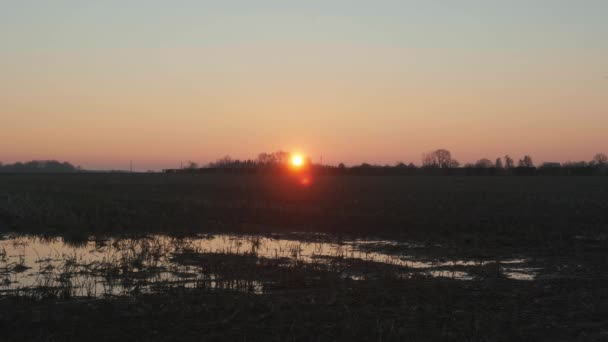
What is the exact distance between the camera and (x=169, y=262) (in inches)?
606

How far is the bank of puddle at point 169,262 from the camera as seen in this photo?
12.2 meters

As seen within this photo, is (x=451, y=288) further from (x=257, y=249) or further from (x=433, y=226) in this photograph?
(x=433, y=226)

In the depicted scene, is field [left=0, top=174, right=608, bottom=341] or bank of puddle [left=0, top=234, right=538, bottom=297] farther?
bank of puddle [left=0, top=234, right=538, bottom=297]

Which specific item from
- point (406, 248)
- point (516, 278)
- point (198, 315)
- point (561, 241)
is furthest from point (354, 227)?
point (198, 315)

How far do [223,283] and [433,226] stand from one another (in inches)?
575

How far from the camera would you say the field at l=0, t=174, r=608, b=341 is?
29.4 feet

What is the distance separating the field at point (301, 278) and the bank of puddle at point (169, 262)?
6 cm

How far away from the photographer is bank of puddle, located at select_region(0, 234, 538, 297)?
1222 centimetres

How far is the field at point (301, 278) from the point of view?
29.4ft

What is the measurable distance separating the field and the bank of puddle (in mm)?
56

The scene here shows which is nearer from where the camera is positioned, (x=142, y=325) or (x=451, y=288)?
(x=142, y=325)

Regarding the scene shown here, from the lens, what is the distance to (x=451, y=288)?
11844mm

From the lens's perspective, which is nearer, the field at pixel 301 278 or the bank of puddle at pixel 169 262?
the field at pixel 301 278

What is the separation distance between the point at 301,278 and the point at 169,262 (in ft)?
14.0
